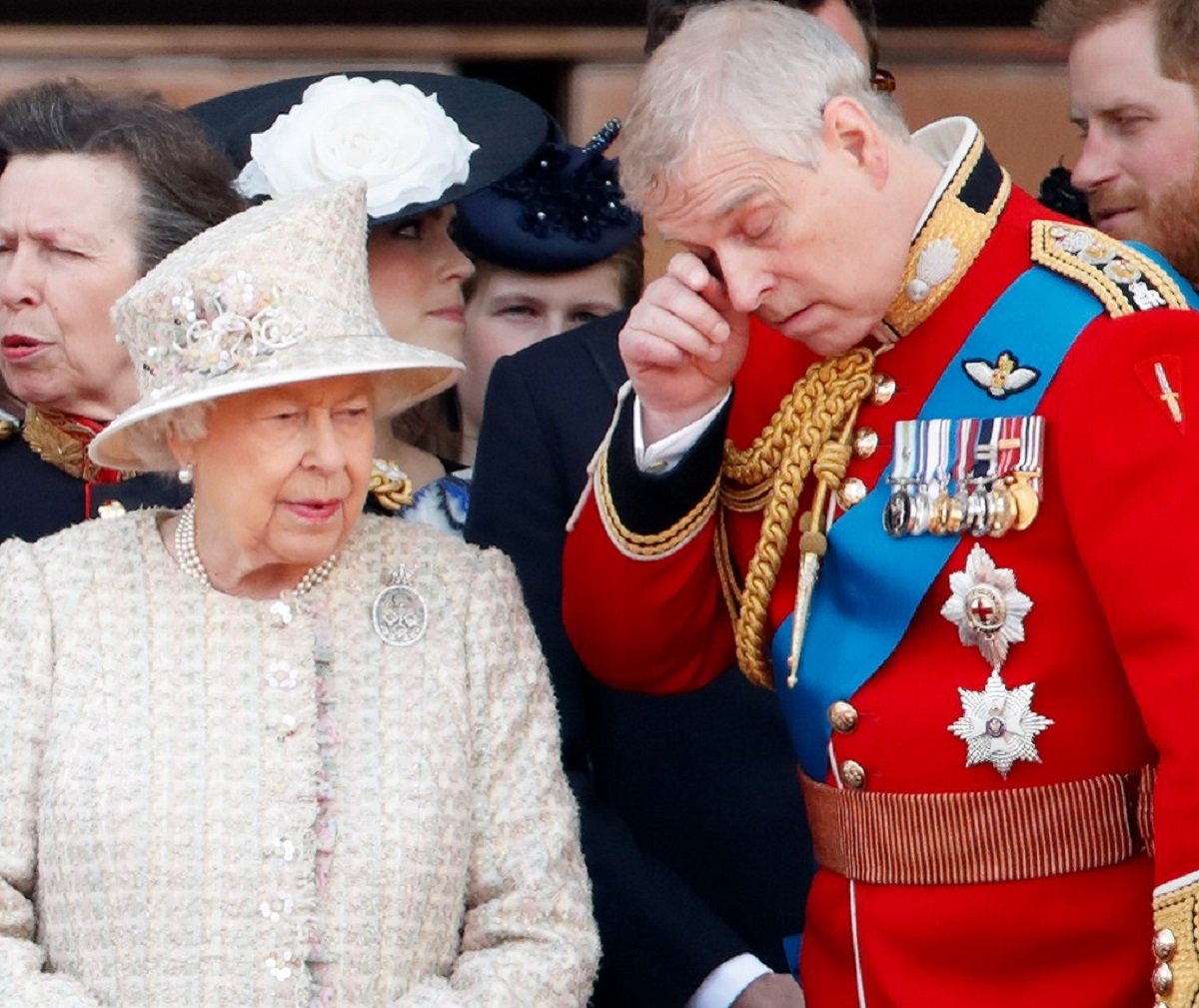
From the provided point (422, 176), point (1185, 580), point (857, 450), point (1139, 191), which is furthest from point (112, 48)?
point (1185, 580)

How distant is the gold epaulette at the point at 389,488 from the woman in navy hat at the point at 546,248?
1.94 feet

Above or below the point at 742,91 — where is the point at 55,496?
below

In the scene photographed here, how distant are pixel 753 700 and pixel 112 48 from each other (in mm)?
2010

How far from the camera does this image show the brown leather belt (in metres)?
2.57

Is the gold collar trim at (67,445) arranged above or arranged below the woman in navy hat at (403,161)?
below

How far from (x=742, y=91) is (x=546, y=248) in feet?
4.36

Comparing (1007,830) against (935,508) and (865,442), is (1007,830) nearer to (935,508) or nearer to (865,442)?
(935,508)

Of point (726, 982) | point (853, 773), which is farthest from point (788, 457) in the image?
point (726, 982)

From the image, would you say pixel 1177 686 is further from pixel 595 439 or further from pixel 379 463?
pixel 379 463

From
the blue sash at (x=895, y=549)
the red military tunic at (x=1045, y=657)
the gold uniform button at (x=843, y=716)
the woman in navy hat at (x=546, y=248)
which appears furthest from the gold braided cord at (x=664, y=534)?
the woman in navy hat at (x=546, y=248)

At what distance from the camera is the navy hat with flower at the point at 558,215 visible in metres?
3.92

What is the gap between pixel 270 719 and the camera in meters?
2.77

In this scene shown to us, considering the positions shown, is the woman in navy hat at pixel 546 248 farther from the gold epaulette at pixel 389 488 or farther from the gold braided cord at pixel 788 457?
the gold braided cord at pixel 788 457

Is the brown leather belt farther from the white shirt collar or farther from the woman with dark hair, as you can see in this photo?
the woman with dark hair
